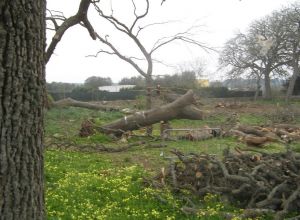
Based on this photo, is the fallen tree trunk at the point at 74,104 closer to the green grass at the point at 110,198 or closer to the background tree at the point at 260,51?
the green grass at the point at 110,198

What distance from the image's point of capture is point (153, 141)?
13.3 meters

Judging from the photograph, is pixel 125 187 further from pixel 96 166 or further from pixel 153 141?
pixel 153 141

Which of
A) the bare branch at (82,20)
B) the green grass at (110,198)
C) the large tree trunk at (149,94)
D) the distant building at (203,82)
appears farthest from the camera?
the distant building at (203,82)

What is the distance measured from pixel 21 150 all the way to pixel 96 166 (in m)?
6.59

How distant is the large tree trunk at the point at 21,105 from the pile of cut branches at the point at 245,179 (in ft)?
12.4

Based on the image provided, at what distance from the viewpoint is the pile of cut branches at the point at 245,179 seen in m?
6.15

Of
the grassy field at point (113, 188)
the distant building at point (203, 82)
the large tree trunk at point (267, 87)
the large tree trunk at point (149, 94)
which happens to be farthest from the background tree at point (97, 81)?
the grassy field at point (113, 188)

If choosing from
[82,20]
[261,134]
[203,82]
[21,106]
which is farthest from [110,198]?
[203,82]

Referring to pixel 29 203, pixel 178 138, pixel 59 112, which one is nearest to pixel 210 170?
pixel 29 203

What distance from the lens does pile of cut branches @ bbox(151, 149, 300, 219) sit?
615cm

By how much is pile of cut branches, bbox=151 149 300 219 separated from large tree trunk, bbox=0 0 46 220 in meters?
3.78

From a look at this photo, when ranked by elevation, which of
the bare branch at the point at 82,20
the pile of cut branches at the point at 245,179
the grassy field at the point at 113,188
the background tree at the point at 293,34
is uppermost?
the background tree at the point at 293,34

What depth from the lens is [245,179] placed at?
21.0 feet

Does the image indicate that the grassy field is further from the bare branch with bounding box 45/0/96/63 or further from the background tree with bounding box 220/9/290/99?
the background tree with bounding box 220/9/290/99
